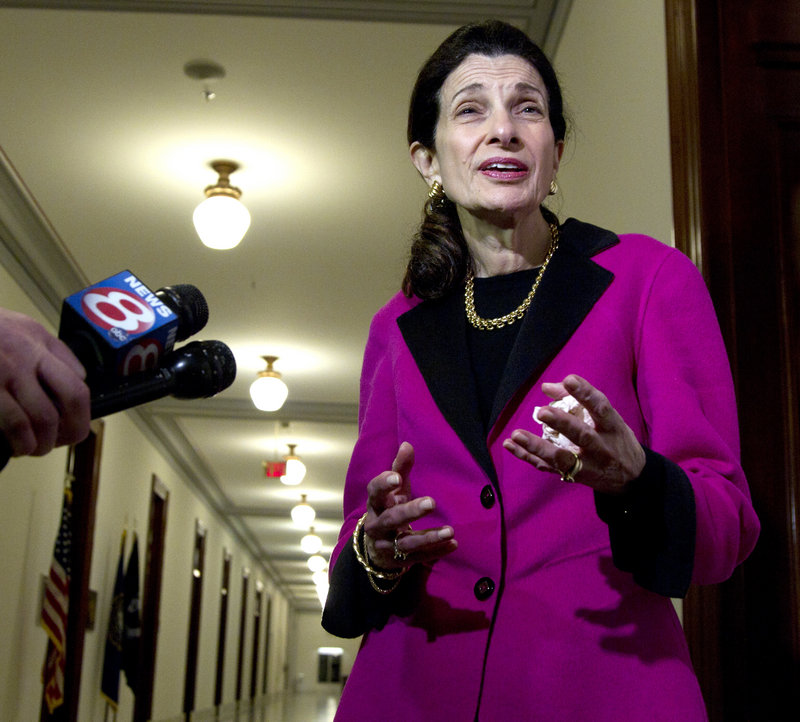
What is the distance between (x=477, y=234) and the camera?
1675 millimetres

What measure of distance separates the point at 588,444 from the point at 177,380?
0.43 m

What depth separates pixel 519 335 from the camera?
1.44 meters

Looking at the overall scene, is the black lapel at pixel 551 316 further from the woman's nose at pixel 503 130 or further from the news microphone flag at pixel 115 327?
the news microphone flag at pixel 115 327

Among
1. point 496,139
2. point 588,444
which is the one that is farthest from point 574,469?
point 496,139

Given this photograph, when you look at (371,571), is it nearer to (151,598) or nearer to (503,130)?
(503,130)

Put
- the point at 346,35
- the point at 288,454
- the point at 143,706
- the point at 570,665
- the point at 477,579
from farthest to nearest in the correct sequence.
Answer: the point at 288,454, the point at 143,706, the point at 346,35, the point at 477,579, the point at 570,665

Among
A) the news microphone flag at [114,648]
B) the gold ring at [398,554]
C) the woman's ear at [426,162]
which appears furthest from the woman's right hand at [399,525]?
the news microphone flag at [114,648]

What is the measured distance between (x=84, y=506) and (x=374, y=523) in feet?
25.5

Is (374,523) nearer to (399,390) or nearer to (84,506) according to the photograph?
(399,390)

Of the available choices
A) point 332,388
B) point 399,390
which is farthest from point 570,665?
point 332,388

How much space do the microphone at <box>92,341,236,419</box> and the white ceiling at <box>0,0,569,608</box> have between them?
7.41ft

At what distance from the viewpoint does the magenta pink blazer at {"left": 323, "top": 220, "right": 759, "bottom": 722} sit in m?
1.18

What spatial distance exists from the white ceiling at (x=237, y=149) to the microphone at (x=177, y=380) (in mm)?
2258

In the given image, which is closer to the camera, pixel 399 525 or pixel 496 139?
pixel 399 525
